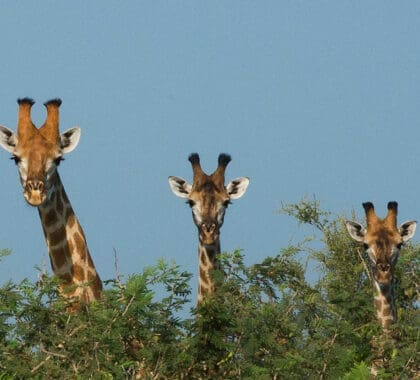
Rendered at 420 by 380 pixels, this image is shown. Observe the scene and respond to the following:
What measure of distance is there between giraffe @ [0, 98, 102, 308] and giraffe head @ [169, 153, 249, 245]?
1855mm

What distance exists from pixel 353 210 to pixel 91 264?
48.9ft

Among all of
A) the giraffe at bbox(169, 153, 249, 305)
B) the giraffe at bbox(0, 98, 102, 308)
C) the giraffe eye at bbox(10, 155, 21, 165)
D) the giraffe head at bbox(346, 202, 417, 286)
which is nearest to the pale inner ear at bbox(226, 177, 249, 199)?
the giraffe at bbox(169, 153, 249, 305)

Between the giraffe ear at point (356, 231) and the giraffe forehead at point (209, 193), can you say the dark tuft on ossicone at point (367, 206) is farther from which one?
the giraffe forehead at point (209, 193)

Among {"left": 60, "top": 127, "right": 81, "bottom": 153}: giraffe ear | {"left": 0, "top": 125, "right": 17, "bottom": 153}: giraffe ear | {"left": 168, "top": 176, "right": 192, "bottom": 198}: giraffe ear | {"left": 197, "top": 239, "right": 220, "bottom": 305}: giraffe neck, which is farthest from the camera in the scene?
{"left": 168, "top": 176, "right": 192, "bottom": 198}: giraffe ear

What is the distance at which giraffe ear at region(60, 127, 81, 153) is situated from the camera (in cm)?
1404

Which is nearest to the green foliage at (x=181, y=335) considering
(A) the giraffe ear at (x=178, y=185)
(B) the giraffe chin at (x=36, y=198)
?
(B) the giraffe chin at (x=36, y=198)

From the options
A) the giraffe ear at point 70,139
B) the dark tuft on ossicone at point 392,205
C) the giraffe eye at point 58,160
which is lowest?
the giraffe eye at point 58,160

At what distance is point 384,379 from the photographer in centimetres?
1100

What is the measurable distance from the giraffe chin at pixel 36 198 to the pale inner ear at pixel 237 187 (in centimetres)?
395

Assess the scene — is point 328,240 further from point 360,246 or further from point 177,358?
point 177,358

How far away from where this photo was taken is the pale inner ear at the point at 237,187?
1611 centimetres

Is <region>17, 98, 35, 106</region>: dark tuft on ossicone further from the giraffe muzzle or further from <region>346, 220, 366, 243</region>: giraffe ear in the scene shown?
<region>346, 220, 366, 243</region>: giraffe ear

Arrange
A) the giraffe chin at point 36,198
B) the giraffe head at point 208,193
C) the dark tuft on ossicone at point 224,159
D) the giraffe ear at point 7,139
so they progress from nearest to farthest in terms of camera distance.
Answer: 1. the giraffe chin at point 36,198
2. the giraffe ear at point 7,139
3. the giraffe head at point 208,193
4. the dark tuft on ossicone at point 224,159

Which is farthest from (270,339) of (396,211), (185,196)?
(396,211)
